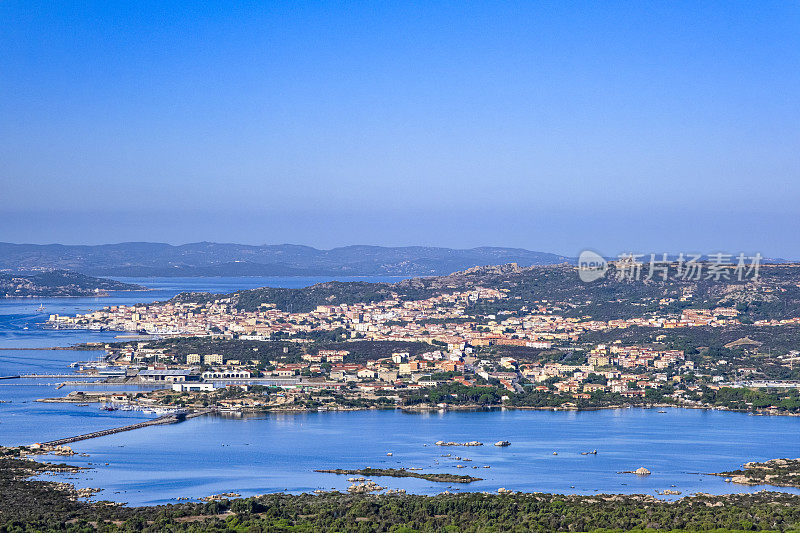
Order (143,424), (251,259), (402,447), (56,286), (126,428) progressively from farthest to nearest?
(251,259), (56,286), (143,424), (126,428), (402,447)

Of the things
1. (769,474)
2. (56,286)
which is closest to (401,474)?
(769,474)

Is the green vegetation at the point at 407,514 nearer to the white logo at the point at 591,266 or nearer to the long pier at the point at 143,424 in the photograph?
the long pier at the point at 143,424

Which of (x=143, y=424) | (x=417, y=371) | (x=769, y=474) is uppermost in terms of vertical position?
(x=417, y=371)

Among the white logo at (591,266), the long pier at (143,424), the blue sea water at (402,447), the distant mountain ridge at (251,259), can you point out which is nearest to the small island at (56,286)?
the distant mountain ridge at (251,259)

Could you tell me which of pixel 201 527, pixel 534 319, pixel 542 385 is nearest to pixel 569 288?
pixel 534 319

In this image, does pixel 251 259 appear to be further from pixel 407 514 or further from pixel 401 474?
pixel 407 514
